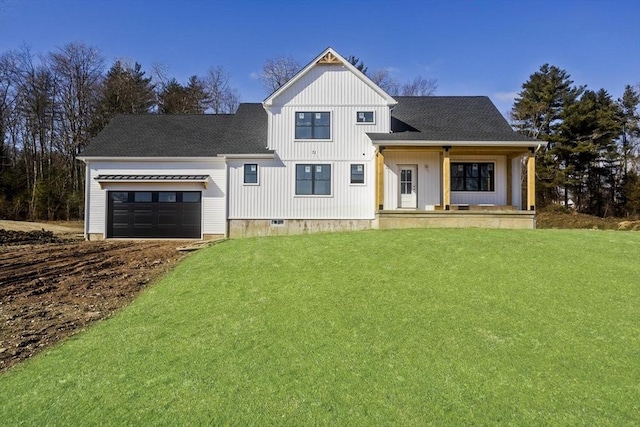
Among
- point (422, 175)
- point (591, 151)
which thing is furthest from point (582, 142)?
point (422, 175)

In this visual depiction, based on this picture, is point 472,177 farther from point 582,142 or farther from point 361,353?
point 582,142

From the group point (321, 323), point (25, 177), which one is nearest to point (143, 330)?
point (321, 323)

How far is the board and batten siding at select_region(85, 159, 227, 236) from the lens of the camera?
17.1 meters

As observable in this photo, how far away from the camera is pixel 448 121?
18.4 m

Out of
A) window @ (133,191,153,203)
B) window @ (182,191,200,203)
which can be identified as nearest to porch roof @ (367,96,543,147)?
window @ (182,191,200,203)

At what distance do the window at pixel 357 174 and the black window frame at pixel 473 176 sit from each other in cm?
400

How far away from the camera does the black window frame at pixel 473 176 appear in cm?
1741

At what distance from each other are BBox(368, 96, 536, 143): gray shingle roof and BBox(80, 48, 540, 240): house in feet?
1.05

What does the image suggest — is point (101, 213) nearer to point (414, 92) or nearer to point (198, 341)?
point (198, 341)

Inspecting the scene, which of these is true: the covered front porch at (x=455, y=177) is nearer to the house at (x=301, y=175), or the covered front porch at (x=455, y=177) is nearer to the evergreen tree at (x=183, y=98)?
the house at (x=301, y=175)

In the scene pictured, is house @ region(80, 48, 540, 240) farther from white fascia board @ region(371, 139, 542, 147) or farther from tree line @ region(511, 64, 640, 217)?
Answer: tree line @ region(511, 64, 640, 217)

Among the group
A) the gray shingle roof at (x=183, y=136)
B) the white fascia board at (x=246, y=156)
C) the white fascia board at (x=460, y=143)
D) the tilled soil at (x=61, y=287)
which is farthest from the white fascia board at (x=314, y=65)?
the tilled soil at (x=61, y=287)

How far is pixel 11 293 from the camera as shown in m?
7.68

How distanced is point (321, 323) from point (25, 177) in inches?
1338
